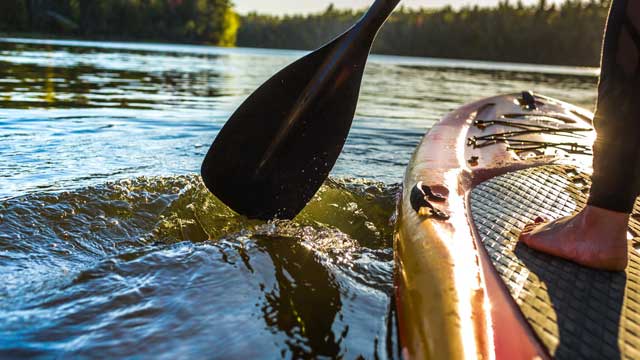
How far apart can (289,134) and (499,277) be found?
140cm

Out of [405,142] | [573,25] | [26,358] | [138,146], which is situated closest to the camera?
[26,358]

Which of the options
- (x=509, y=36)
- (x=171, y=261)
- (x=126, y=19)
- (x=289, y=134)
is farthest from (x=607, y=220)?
(x=509, y=36)

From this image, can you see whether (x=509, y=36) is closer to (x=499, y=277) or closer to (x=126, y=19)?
(x=126, y=19)

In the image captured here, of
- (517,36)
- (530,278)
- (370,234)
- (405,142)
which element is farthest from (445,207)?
(517,36)

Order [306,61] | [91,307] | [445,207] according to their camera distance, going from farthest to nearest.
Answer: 1. [306,61]
2. [445,207]
3. [91,307]

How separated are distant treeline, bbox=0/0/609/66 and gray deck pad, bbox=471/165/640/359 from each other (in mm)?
53285

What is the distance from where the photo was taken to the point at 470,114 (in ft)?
14.1

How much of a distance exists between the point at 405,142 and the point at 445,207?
4.22m

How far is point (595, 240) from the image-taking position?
5.32ft

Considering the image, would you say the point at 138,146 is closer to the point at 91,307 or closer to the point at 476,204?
the point at 91,307

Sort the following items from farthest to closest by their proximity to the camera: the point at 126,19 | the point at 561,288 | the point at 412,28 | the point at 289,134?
the point at 412,28 < the point at 126,19 < the point at 289,134 < the point at 561,288

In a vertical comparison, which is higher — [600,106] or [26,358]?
[600,106]

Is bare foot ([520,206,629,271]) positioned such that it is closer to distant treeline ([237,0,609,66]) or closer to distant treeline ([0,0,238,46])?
distant treeline ([0,0,238,46])

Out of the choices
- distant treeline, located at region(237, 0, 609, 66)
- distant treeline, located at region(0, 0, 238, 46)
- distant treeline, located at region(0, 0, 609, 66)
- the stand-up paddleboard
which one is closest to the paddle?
the stand-up paddleboard
